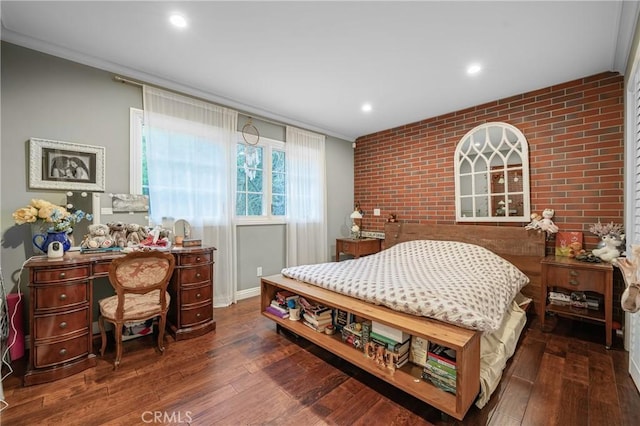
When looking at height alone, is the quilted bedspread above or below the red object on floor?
above

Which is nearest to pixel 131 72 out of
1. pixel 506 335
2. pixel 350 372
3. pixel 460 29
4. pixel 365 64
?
pixel 365 64

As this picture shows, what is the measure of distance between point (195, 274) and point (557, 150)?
12.8 ft

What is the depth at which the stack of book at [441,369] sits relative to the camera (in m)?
1.44

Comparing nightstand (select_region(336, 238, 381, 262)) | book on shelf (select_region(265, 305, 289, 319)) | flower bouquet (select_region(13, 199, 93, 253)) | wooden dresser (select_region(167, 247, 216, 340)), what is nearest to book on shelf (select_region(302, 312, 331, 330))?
book on shelf (select_region(265, 305, 289, 319))

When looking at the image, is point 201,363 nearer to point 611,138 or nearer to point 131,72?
point 131,72

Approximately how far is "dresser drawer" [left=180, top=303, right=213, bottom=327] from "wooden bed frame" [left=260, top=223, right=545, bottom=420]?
0.52m

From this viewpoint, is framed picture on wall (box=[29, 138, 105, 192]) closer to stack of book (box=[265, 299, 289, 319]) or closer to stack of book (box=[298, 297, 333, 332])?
stack of book (box=[265, 299, 289, 319])

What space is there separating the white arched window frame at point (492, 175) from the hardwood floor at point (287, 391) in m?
1.45

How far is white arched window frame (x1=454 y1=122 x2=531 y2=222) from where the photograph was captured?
2990 millimetres

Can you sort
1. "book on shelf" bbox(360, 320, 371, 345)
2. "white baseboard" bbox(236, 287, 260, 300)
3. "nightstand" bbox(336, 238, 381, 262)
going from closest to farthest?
"book on shelf" bbox(360, 320, 371, 345) → "white baseboard" bbox(236, 287, 260, 300) → "nightstand" bbox(336, 238, 381, 262)

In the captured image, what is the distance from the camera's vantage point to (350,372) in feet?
6.10

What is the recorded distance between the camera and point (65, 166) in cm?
223

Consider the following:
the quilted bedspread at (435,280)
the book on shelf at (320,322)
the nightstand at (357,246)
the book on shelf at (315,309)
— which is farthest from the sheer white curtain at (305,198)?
the book on shelf at (320,322)

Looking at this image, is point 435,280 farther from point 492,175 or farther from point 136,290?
point 136,290
